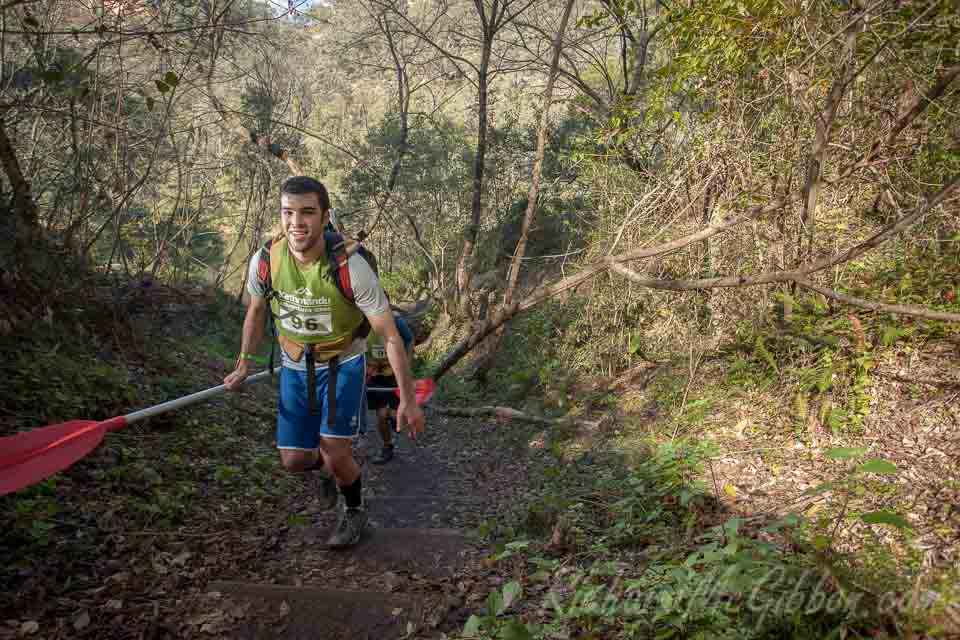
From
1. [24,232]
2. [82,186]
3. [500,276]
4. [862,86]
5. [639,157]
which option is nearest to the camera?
[862,86]

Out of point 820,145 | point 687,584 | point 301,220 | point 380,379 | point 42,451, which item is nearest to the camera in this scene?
point 687,584

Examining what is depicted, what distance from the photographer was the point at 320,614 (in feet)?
9.84

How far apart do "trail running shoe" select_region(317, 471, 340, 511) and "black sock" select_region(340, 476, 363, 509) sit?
1.58ft

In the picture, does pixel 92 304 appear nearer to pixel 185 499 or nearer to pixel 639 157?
pixel 185 499

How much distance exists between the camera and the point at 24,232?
589 cm

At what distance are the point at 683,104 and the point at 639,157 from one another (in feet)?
3.09

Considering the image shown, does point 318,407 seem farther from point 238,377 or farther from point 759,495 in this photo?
point 759,495

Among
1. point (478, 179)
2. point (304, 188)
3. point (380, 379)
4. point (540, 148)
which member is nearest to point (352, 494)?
→ point (304, 188)

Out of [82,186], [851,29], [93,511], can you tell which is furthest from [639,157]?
[93,511]

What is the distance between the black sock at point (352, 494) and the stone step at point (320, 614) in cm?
99

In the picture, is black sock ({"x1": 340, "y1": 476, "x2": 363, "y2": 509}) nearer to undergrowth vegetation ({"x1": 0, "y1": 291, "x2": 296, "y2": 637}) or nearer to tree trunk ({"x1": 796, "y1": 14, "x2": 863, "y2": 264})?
undergrowth vegetation ({"x1": 0, "y1": 291, "x2": 296, "y2": 637})

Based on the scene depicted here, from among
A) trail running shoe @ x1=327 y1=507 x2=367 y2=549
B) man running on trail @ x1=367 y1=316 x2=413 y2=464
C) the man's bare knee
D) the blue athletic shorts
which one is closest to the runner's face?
the blue athletic shorts

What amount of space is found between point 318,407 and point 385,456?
3430 millimetres

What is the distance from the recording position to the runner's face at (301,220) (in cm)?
362
